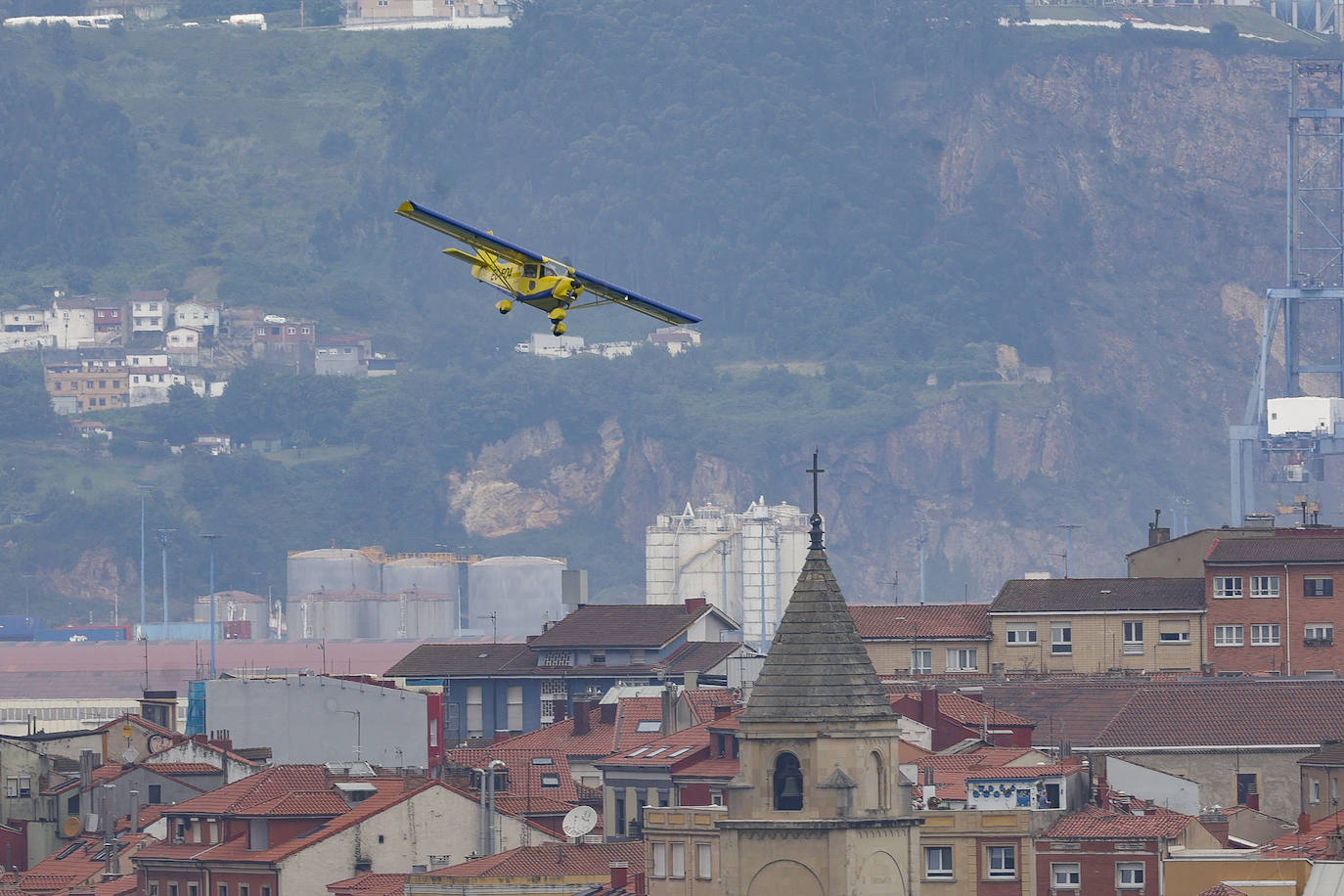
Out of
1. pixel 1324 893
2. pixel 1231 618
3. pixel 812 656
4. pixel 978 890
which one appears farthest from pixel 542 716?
pixel 1324 893

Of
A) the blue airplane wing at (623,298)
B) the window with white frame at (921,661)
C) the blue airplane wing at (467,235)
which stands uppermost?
the blue airplane wing at (467,235)

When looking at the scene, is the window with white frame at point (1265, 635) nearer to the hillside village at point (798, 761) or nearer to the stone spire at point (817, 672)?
the hillside village at point (798, 761)

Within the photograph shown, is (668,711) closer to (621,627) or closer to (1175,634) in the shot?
(1175,634)

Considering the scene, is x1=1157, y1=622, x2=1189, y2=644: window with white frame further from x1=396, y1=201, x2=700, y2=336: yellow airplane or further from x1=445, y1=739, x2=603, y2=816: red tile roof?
x1=396, y1=201, x2=700, y2=336: yellow airplane

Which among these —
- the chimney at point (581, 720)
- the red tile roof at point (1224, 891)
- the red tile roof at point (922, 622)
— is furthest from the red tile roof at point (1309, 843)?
the red tile roof at point (922, 622)

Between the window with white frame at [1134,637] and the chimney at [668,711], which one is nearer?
the chimney at [668,711]

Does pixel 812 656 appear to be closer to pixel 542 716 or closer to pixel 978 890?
pixel 978 890
